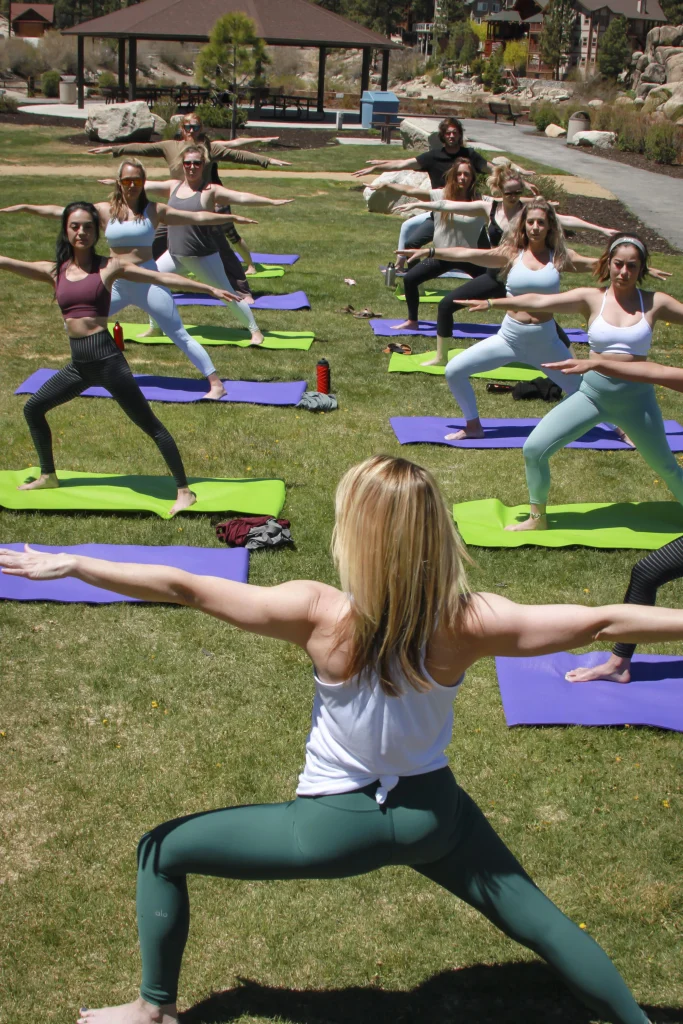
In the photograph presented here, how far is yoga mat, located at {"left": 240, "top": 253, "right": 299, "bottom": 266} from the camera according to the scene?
14125mm

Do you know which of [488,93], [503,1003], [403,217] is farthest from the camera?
[488,93]

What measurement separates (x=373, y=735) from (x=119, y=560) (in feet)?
12.1

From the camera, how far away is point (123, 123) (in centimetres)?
2672

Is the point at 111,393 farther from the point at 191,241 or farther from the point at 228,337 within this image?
the point at 228,337

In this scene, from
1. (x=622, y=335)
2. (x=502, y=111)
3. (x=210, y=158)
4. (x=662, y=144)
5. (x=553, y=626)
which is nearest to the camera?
(x=553, y=626)

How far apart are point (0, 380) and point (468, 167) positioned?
186 inches

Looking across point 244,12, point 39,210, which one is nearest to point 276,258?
point 39,210

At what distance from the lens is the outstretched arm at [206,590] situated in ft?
7.59

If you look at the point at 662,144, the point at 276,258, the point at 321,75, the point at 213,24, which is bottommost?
the point at 276,258

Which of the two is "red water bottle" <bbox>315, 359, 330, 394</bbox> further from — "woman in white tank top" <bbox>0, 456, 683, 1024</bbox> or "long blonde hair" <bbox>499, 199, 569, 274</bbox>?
"woman in white tank top" <bbox>0, 456, 683, 1024</bbox>

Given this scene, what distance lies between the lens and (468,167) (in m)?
9.15

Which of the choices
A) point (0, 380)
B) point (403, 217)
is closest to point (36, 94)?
point (403, 217)

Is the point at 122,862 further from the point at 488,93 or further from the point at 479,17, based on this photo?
the point at 479,17

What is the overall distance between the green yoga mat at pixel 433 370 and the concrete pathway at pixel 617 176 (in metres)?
8.26
